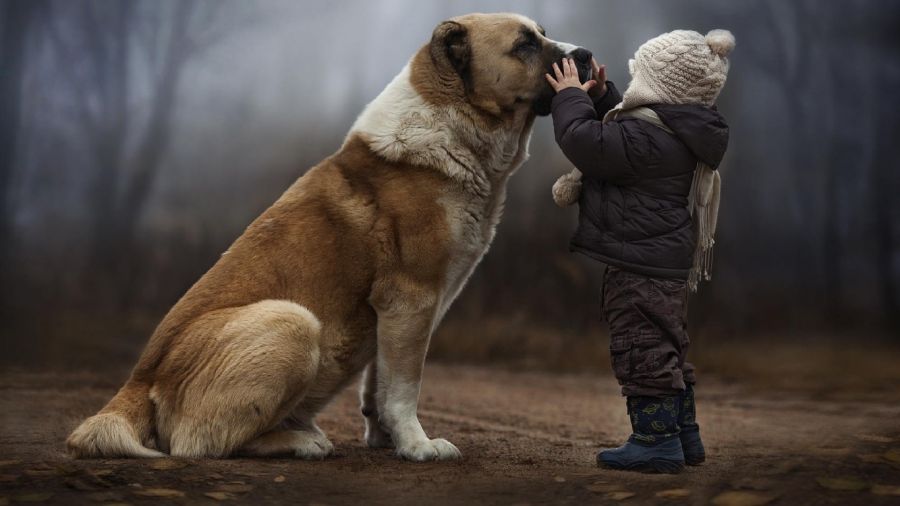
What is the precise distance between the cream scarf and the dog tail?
210 centimetres

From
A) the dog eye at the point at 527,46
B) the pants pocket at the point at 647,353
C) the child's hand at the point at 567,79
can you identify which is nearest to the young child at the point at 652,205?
the pants pocket at the point at 647,353

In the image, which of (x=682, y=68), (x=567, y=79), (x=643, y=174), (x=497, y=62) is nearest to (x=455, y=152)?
(x=497, y=62)

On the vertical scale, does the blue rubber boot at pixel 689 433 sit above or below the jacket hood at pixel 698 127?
below

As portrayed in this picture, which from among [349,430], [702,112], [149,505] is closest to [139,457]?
[149,505]

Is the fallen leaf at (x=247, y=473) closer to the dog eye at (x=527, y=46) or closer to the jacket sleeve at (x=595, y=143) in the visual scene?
the jacket sleeve at (x=595, y=143)

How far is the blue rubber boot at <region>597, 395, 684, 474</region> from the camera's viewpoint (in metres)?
3.95

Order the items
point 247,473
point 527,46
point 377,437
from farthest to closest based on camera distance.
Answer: point 377,437 → point 527,46 → point 247,473

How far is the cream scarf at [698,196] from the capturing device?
13.5ft

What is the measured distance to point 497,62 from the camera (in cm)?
455

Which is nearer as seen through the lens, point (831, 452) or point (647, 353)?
point (647, 353)

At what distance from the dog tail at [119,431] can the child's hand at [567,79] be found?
231 centimetres

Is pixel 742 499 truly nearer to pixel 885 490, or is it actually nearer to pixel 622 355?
pixel 885 490

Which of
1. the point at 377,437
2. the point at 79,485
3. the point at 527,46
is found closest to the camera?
the point at 79,485

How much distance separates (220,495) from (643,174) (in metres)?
2.15
